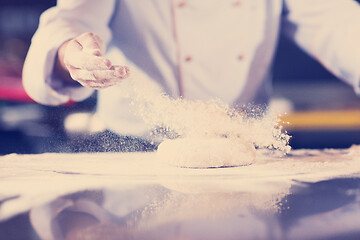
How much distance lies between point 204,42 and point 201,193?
2.71 ft

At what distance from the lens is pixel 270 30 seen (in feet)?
4.55

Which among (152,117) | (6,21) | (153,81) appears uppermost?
(152,117)

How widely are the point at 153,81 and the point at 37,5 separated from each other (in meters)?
1.08

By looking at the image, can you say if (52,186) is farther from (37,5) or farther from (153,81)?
(37,5)

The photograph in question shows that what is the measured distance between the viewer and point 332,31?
1.32 m

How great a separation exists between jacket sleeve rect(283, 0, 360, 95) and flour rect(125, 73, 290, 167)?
1.81ft

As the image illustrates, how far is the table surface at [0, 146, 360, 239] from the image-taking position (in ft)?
1.39

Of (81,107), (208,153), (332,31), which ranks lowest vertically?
(81,107)

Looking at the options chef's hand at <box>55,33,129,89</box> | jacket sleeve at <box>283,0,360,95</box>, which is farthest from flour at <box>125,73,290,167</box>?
jacket sleeve at <box>283,0,360,95</box>

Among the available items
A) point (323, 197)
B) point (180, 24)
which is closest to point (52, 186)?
point (323, 197)

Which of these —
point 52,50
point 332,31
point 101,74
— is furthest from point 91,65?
point 332,31

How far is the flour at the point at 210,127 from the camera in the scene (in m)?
0.85

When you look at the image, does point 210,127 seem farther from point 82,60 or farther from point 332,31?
point 332,31

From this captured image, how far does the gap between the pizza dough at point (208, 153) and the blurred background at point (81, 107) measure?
1.19 ft
